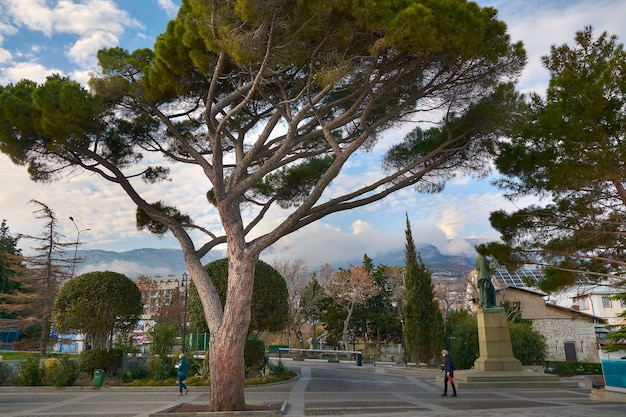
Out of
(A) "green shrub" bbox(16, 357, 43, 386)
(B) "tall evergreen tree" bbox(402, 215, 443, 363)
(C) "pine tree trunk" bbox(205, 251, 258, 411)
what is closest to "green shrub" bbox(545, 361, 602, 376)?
(B) "tall evergreen tree" bbox(402, 215, 443, 363)

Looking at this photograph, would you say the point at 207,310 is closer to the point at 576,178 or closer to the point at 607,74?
the point at 576,178

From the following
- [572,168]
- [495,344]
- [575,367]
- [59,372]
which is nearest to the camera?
[572,168]

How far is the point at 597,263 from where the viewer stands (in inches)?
498

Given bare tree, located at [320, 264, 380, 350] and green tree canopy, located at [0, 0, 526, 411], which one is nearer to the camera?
green tree canopy, located at [0, 0, 526, 411]

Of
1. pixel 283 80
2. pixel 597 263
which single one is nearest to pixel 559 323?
pixel 597 263

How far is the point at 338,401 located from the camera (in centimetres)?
1144

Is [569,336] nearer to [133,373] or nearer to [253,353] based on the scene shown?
[253,353]

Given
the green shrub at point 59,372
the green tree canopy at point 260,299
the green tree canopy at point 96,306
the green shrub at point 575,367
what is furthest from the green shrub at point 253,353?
the green shrub at point 575,367

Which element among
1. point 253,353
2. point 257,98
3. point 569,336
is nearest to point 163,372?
point 253,353

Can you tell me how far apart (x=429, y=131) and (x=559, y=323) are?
80.4ft

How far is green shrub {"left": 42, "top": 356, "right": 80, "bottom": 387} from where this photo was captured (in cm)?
1392

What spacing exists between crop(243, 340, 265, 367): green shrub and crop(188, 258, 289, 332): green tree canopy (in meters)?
0.53

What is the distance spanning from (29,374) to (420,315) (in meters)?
18.3

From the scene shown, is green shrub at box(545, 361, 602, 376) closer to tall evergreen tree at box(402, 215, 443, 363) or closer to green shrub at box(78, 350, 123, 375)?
tall evergreen tree at box(402, 215, 443, 363)
